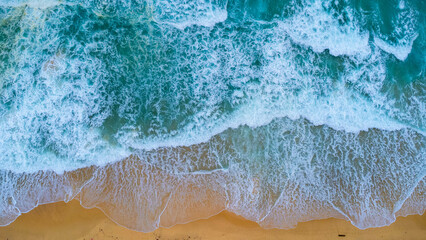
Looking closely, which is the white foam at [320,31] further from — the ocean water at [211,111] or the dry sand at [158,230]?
the dry sand at [158,230]

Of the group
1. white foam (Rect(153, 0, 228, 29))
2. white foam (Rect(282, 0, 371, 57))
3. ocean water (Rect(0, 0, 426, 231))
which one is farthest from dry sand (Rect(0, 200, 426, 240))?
white foam (Rect(153, 0, 228, 29))

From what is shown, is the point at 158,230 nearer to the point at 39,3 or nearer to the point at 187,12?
the point at 187,12

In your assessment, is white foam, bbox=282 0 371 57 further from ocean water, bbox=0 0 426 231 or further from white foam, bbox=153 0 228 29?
white foam, bbox=153 0 228 29

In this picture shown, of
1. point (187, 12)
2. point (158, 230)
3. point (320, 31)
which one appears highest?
point (320, 31)

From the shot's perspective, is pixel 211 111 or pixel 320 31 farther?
pixel 320 31

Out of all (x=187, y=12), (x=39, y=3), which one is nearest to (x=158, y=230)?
(x=187, y=12)

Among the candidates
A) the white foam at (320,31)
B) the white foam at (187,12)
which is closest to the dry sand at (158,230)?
the white foam at (320,31)
